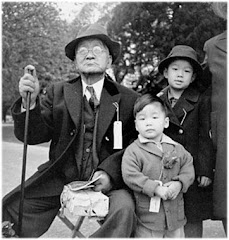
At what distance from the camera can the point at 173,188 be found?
9.24ft

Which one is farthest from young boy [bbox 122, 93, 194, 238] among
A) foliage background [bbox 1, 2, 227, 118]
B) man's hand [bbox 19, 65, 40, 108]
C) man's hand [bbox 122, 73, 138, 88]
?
man's hand [bbox 122, 73, 138, 88]

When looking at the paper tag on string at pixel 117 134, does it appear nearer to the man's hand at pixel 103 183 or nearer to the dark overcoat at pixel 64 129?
the dark overcoat at pixel 64 129

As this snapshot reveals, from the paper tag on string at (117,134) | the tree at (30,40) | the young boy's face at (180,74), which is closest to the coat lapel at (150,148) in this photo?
the paper tag on string at (117,134)

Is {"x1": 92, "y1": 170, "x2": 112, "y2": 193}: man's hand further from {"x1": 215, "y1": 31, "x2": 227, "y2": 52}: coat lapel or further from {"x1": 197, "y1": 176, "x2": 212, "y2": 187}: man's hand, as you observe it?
{"x1": 215, "y1": 31, "x2": 227, "y2": 52}: coat lapel

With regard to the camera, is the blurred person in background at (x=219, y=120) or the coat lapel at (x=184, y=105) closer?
the blurred person in background at (x=219, y=120)

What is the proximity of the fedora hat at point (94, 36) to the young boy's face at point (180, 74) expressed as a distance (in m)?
0.48

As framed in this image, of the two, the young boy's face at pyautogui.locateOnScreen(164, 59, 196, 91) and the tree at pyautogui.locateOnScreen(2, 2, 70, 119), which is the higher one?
the tree at pyautogui.locateOnScreen(2, 2, 70, 119)

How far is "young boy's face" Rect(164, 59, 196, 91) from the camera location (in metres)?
3.22

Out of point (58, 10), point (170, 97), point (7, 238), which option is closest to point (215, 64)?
point (170, 97)

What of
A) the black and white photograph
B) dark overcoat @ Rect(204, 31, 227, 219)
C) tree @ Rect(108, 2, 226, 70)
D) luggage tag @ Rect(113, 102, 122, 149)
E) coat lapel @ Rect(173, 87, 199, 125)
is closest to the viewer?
the black and white photograph

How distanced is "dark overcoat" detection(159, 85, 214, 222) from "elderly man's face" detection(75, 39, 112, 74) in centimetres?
61

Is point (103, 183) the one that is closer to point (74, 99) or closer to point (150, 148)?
point (150, 148)

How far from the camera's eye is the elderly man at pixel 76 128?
312 centimetres

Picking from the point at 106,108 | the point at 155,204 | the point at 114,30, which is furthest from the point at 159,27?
the point at 155,204
